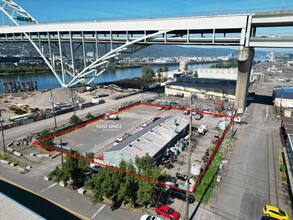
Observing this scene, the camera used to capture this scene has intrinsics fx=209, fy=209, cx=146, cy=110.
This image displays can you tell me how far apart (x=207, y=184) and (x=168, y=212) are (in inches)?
200

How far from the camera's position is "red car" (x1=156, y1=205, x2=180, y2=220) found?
13.9 m

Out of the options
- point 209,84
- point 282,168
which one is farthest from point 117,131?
point 209,84

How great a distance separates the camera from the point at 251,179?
18531 mm

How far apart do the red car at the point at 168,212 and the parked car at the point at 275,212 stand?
6.09m

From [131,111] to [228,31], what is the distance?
893 inches

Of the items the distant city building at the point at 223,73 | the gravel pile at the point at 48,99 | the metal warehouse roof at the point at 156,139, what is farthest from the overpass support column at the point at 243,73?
the gravel pile at the point at 48,99

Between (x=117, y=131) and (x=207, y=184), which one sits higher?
(x=117, y=131)

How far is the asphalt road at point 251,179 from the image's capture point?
15073mm

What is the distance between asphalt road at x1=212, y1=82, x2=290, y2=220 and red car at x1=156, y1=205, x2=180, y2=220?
8.82 ft

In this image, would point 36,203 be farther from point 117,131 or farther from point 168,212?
point 117,131

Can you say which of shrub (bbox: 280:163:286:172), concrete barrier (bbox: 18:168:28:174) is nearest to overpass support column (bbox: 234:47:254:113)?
shrub (bbox: 280:163:286:172)

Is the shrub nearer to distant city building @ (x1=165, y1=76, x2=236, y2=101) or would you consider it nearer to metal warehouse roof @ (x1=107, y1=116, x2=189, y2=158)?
metal warehouse roof @ (x1=107, y1=116, x2=189, y2=158)

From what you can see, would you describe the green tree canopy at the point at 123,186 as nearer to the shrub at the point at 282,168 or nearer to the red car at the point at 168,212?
the red car at the point at 168,212

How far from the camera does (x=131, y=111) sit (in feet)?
131
